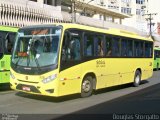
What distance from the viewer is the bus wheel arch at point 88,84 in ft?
41.1

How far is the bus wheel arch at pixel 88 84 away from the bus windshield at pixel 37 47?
2.04 m

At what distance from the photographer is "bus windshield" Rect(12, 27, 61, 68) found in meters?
11.0

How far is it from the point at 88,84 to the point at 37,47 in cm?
265

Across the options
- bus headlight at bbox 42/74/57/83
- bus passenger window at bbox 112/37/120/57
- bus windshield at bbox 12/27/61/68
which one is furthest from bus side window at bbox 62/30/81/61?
bus passenger window at bbox 112/37/120/57

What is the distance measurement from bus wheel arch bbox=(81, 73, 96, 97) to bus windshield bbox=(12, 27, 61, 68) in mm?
2042

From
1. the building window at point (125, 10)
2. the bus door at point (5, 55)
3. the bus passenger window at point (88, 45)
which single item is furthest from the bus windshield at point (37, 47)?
the building window at point (125, 10)

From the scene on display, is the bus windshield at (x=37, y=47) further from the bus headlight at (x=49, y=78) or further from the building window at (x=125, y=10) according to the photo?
the building window at (x=125, y=10)

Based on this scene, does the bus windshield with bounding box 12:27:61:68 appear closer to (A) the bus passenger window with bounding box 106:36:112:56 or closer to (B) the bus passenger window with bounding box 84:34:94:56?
(B) the bus passenger window with bounding box 84:34:94:56

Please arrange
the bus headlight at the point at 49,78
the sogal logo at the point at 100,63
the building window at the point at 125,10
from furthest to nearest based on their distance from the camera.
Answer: the building window at the point at 125,10, the sogal logo at the point at 100,63, the bus headlight at the point at 49,78

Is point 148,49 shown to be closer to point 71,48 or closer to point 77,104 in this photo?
point 71,48

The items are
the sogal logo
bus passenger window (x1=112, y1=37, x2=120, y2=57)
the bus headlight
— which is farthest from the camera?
bus passenger window (x1=112, y1=37, x2=120, y2=57)

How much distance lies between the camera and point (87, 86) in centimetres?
1277

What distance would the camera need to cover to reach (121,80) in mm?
15633

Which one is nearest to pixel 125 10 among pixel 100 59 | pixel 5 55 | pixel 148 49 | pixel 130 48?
pixel 148 49
